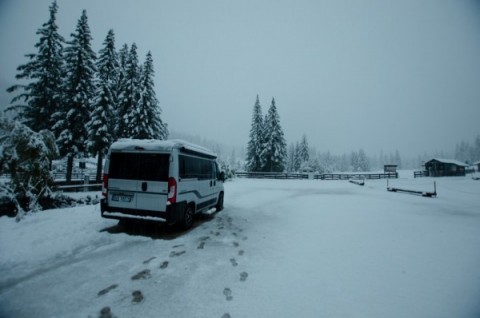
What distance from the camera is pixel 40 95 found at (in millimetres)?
19797

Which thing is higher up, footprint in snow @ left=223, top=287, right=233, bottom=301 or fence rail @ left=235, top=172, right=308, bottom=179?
fence rail @ left=235, top=172, right=308, bottom=179

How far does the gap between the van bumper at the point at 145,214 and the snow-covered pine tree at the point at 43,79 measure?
19622 mm

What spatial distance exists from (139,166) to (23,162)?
5.44 meters

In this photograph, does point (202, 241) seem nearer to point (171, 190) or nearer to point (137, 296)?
point (171, 190)

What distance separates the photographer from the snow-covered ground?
10.1 ft

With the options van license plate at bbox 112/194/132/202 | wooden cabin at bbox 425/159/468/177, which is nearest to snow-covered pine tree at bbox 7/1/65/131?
van license plate at bbox 112/194/132/202

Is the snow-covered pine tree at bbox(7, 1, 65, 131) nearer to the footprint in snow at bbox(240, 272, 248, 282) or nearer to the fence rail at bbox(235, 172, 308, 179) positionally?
the footprint in snow at bbox(240, 272, 248, 282)

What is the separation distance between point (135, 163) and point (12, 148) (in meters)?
5.52

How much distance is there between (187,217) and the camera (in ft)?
23.1

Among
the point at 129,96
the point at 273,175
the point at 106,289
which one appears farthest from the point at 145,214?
the point at 273,175

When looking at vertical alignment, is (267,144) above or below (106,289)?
above

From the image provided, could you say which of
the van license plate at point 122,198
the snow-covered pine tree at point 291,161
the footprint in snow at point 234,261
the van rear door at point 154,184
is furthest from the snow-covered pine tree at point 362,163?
the van license plate at point 122,198

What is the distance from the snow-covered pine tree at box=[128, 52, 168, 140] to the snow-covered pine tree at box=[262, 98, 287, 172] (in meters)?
19.1

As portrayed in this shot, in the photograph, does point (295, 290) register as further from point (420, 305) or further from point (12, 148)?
point (12, 148)
